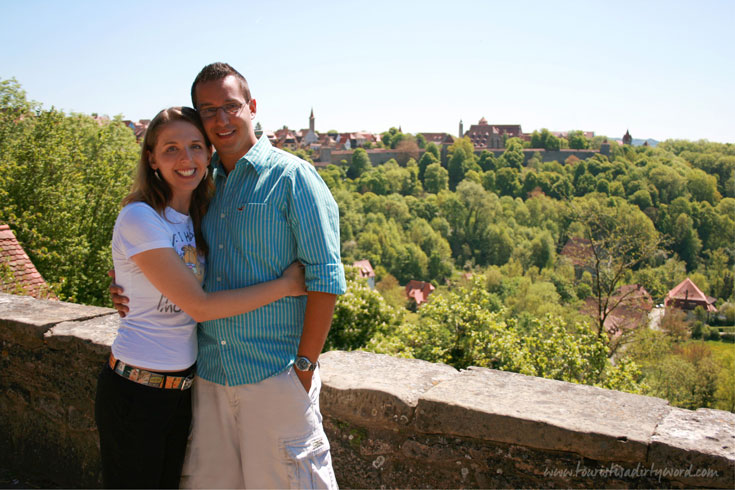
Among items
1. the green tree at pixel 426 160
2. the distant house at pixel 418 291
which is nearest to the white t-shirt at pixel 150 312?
the distant house at pixel 418 291

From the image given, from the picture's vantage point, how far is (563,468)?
181cm

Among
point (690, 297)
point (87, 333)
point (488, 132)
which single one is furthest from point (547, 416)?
point (488, 132)

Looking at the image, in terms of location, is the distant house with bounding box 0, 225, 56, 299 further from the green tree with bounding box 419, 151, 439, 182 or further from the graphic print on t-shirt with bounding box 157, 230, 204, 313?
the green tree with bounding box 419, 151, 439, 182

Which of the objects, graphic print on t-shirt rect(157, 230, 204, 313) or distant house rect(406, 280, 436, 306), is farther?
distant house rect(406, 280, 436, 306)

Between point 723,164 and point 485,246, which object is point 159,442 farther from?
point 723,164

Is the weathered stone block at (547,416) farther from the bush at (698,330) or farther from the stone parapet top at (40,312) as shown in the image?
the bush at (698,330)

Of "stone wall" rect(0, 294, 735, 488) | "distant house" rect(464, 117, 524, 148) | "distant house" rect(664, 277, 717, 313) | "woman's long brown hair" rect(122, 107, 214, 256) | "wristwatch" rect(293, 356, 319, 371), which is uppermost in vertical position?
"distant house" rect(464, 117, 524, 148)

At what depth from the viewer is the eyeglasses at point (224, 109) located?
1.70 m

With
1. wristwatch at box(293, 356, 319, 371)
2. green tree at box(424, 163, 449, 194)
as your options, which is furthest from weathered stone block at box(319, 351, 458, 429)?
green tree at box(424, 163, 449, 194)

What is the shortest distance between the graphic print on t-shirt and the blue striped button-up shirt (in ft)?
0.19

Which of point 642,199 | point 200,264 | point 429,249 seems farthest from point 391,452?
point 642,199

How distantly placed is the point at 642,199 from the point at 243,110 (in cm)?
7018

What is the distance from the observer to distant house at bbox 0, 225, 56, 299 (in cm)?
643

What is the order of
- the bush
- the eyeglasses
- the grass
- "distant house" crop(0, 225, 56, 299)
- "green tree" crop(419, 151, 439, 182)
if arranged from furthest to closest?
1. "green tree" crop(419, 151, 439, 182)
2. the bush
3. the grass
4. "distant house" crop(0, 225, 56, 299)
5. the eyeglasses
